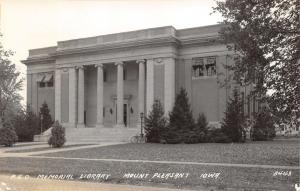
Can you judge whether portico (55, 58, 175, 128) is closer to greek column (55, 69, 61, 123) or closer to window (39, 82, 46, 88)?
greek column (55, 69, 61, 123)

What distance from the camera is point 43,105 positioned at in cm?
5097

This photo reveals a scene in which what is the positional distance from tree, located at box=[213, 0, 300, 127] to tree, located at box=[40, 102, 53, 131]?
3714 cm

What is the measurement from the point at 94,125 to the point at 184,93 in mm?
14756

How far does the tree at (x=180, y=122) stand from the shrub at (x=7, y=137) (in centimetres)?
1301

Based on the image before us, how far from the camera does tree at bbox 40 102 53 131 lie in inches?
1928

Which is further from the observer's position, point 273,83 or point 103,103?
point 103,103

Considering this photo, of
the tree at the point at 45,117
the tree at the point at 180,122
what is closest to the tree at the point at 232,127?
the tree at the point at 180,122

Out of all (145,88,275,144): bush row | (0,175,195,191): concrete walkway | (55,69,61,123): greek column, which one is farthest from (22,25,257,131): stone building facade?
(0,175,195,191): concrete walkway

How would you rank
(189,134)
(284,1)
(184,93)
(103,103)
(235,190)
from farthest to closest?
(103,103) < (184,93) < (189,134) < (284,1) < (235,190)

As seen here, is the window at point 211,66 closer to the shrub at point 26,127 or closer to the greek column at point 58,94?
the greek column at point 58,94

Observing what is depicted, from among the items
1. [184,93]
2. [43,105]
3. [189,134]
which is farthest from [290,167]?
[43,105]

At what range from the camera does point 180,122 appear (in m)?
37.9

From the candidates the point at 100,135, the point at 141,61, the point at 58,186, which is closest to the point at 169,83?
the point at 141,61

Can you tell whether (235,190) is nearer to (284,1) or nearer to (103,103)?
(284,1)
